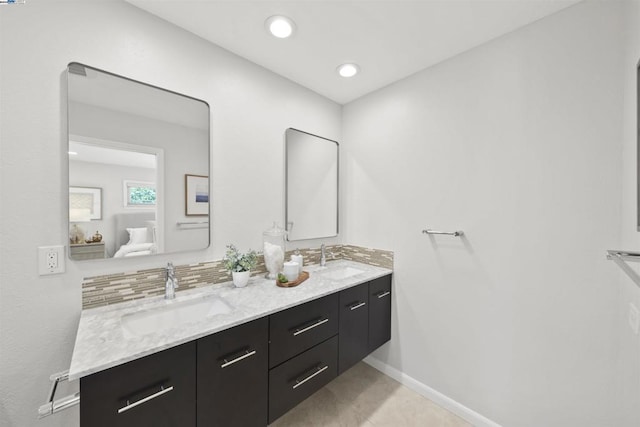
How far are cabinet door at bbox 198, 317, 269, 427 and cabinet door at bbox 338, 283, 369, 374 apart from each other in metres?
0.60

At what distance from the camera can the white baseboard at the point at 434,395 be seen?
165 centimetres

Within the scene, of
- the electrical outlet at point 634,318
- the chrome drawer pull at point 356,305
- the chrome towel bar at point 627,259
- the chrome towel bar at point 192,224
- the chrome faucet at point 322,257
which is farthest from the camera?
the chrome faucet at point 322,257

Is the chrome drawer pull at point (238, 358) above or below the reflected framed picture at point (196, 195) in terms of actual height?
below

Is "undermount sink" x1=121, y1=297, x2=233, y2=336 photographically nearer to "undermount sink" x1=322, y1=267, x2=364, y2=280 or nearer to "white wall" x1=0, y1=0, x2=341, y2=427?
"white wall" x1=0, y1=0, x2=341, y2=427

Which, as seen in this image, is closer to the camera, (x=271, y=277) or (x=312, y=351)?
(x=312, y=351)

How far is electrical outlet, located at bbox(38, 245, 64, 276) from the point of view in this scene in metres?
1.14

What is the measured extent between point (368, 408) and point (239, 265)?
137 cm

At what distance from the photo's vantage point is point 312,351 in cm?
153

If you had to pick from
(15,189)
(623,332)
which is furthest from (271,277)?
(623,332)

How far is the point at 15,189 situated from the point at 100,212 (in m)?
0.29

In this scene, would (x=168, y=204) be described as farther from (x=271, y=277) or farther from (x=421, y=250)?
(x=421, y=250)

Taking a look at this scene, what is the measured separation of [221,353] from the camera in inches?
45.1

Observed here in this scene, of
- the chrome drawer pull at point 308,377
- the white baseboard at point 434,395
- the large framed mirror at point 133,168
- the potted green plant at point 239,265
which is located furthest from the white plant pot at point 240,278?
the white baseboard at point 434,395

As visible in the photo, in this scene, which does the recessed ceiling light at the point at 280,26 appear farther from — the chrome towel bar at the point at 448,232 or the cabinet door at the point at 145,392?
the cabinet door at the point at 145,392
